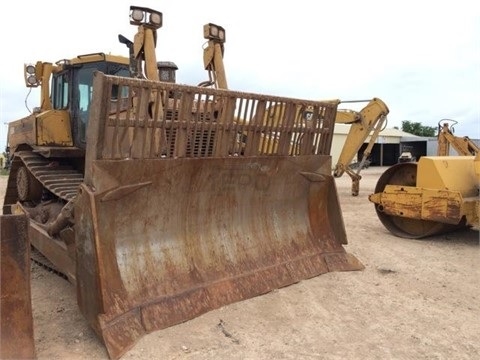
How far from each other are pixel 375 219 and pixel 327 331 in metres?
5.11

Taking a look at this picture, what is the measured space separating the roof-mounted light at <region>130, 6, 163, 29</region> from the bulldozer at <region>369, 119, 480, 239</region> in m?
3.73

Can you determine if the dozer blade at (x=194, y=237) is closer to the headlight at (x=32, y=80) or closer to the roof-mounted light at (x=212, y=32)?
the roof-mounted light at (x=212, y=32)

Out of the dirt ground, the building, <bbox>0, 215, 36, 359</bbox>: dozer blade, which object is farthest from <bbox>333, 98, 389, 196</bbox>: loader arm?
the building

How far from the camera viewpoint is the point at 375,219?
316 inches

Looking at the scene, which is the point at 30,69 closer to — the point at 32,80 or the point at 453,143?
the point at 32,80

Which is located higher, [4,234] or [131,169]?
[131,169]

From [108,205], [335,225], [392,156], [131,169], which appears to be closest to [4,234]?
[108,205]

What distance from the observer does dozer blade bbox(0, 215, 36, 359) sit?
2648mm

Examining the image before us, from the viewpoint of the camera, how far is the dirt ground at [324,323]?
9.56 ft

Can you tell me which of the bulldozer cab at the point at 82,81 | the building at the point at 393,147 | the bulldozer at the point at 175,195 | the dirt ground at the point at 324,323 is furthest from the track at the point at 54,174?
the building at the point at 393,147

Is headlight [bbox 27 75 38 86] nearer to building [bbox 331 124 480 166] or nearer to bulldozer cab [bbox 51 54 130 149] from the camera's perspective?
bulldozer cab [bbox 51 54 130 149]

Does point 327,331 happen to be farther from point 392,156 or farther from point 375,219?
point 392,156

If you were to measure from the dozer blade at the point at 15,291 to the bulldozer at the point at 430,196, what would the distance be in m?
4.70

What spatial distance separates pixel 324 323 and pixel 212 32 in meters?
3.13
